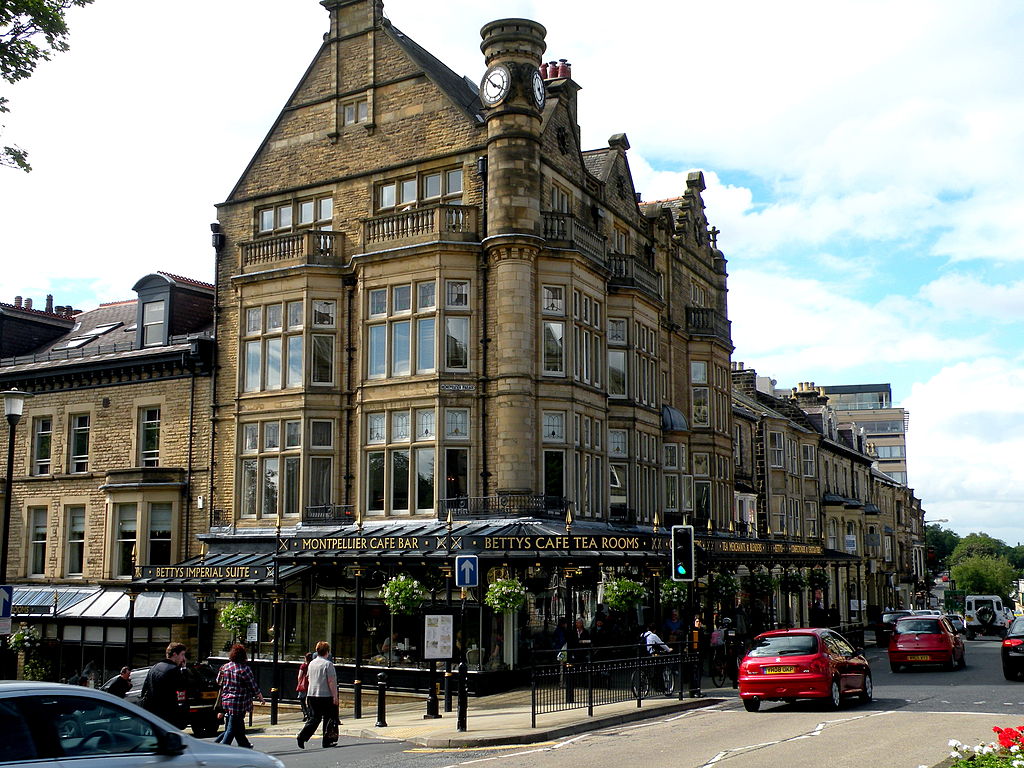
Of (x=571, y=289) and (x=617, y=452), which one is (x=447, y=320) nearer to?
(x=571, y=289)

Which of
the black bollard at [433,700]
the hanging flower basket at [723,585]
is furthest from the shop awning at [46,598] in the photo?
the hanging flower basket at [723,585]

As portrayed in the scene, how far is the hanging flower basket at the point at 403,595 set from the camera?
80.5ft

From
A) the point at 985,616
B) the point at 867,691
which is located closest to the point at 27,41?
the point at 867,691

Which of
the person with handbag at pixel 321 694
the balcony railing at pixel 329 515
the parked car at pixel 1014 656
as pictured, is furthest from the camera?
the balcony railing at pixel 329 515

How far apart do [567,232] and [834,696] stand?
1486 cm

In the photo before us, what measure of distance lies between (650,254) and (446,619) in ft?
68.3

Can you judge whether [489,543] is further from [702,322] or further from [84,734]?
[702,322]

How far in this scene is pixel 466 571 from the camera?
1978cm

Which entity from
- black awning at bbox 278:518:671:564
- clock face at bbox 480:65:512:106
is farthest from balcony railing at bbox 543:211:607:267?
black awning at bbox 278:518:671:564

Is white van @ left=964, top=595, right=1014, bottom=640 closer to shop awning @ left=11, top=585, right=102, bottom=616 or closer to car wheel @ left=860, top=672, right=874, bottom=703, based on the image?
car wheel @ left=860, top=672, right=874, bottom=703

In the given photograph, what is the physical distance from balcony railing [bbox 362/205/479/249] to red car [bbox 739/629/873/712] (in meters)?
13.8

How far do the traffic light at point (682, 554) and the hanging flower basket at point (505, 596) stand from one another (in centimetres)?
385

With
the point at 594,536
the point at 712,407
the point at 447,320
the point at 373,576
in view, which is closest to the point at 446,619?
the point at 594,536

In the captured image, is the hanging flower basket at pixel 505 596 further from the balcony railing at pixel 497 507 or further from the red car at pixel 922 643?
the red car at pixel 922 643
